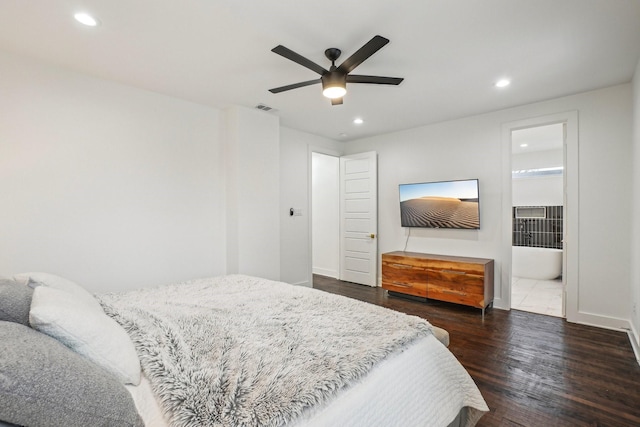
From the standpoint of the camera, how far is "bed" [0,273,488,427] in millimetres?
848

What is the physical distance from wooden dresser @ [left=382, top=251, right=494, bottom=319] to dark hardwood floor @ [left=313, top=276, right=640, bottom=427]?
23cm

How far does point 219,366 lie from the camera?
→ 4.10 ft

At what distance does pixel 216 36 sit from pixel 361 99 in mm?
1853

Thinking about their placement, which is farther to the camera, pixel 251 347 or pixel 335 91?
pixel 335 91

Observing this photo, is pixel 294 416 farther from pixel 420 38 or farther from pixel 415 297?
pixel 415 297

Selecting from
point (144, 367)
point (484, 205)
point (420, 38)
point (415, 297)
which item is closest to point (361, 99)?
point (420, 38)

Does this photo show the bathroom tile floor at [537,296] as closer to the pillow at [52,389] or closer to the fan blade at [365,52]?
the fan blade at [365,52]

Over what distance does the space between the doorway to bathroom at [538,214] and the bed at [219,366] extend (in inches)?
160

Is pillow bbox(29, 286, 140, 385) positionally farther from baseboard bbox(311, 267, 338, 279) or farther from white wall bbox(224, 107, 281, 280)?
baseboard bbox(311, 267, 338, 279)

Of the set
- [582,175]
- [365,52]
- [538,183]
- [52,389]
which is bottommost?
[52,389]

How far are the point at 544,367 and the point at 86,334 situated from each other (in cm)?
317

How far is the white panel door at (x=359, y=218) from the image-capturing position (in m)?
5.36

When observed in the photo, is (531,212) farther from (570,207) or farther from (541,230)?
(570,207)

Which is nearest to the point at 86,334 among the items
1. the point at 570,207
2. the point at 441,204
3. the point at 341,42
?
the point at 341,42
